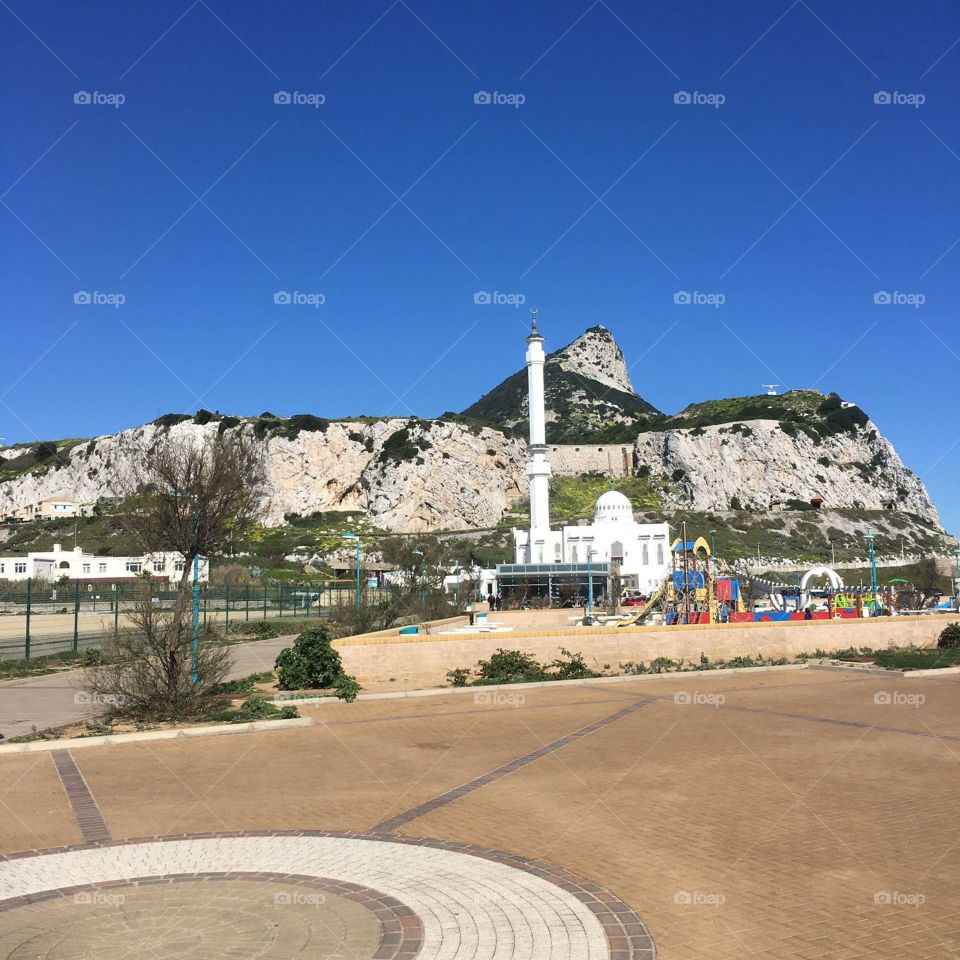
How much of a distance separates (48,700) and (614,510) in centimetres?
6158

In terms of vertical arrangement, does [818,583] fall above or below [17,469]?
below

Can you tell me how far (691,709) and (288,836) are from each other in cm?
956

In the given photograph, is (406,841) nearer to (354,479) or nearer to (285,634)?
(285,634)

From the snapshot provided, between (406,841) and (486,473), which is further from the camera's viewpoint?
(486,473)

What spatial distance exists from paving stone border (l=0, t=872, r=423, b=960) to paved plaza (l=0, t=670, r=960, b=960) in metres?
0.02

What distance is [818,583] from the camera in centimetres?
8194

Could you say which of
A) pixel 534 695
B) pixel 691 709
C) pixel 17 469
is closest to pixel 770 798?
pixel 691 709

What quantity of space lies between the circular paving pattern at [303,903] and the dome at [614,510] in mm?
67687

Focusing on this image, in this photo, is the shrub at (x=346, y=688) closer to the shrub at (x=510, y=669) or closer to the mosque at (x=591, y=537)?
the shrub at (x=510, y=669)

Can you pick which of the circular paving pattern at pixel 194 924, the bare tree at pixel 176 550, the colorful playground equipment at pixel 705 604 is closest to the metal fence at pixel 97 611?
the bare tree at pixel 176 550

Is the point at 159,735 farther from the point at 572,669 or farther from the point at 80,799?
the point at 572,669

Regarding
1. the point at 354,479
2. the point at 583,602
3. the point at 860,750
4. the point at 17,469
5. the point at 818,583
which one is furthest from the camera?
the point at 17,469

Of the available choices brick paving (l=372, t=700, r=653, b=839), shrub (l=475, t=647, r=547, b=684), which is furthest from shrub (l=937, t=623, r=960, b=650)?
brick paving (l=372, t=700, r=653, b=839)

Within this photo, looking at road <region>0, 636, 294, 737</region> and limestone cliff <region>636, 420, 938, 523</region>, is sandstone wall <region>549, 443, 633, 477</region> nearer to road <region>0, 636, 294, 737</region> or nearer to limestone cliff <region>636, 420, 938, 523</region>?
limestone cliff <region>636, 420, 938, 523</region>
